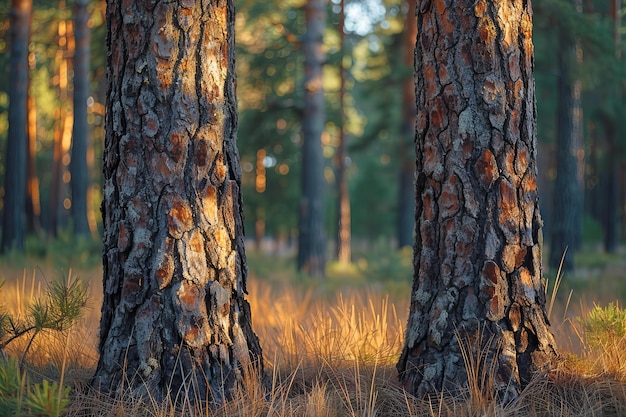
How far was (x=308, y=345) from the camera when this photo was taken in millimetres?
3604

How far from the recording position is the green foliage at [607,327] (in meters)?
3.22

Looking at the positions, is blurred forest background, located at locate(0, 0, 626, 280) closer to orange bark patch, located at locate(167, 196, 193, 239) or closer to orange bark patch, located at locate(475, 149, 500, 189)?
orange bark patch, located at locate(475, 149, 500, 189)

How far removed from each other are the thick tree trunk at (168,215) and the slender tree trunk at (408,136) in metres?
9.22

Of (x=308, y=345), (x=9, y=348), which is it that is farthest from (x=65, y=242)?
(x=308, y=345)

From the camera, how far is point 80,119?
1195cm

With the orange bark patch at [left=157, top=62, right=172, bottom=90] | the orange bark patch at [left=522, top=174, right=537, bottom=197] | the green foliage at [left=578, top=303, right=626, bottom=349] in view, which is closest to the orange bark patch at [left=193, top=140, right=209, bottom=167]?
the orange bark patch at [left=157, top=62, right=172, bottom=90]

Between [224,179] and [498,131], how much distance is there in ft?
4.51

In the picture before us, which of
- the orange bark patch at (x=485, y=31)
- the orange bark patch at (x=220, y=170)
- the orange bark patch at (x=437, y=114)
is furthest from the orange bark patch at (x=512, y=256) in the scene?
the orange bark patch at (x=220, y=170)

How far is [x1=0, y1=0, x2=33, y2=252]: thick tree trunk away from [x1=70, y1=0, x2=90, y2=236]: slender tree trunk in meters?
0.91

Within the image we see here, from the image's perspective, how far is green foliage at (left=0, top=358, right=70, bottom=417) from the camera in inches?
89.1

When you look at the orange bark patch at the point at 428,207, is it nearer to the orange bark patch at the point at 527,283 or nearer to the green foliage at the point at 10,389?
the orange bark patch at the point at 527,283

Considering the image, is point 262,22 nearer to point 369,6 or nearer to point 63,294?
point 369,6

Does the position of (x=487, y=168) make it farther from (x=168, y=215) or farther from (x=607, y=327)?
(x=168, y=215)

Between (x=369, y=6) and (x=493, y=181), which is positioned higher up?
(x=369, y=6)
